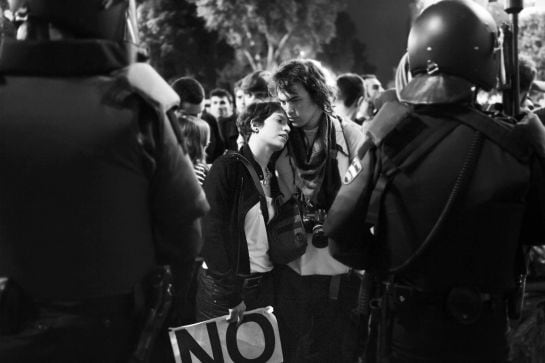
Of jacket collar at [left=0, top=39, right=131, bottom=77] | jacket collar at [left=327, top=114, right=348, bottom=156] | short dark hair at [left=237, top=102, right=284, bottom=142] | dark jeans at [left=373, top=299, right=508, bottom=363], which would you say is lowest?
dark jeans at [left=373, top=299, right=508, bottom=363]

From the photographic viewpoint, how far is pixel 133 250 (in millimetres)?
2236

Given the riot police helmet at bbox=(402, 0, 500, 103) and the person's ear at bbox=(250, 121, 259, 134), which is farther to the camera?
the person's ear at bbox=(250, 121, 259, 134)

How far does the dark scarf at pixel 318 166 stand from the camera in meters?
3.68

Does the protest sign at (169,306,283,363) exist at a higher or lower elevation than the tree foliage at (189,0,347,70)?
lower

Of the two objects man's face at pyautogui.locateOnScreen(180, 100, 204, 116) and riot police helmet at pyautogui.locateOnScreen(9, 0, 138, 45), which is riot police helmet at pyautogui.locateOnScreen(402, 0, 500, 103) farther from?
man's face at pyautogui.locateOnScreen(180, 100, 204, 116)

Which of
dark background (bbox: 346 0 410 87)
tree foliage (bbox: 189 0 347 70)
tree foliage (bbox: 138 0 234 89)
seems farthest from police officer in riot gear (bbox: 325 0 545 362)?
dark background (bbox: 346 0 410 87)

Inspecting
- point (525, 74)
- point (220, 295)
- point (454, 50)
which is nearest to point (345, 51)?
point (525, 74)

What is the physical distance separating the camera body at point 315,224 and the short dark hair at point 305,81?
0.63m

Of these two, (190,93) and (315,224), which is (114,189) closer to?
(315,224)

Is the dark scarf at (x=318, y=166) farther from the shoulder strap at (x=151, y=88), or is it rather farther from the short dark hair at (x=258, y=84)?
the shoulder strap at (x=151, y=88)

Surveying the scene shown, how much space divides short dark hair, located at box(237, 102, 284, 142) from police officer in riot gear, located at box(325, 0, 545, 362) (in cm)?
111

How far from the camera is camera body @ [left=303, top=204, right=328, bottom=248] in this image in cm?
363

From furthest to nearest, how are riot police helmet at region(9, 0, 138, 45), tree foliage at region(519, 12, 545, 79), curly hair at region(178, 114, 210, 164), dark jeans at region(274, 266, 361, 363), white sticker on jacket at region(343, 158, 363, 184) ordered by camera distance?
tree foliage at region(519, 12, 545, 79) < curly hair at region(178, 114, 210, 164) < dark jeans at region(274, 266, 361, 363) < white sticker on jacket at region(343, 158, 363, 184) < riot police helmet at region(9, 0, 138, 45)

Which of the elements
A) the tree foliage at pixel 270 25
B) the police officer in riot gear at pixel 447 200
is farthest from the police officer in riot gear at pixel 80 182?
the tree foliage at pixel 270 25
